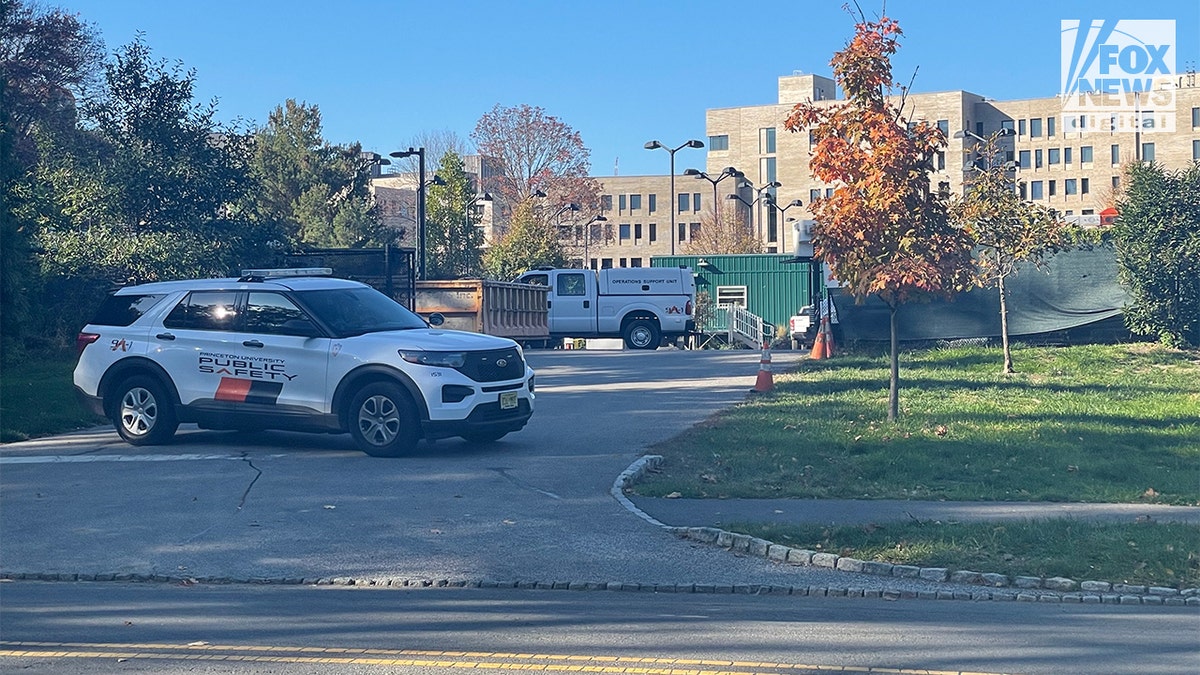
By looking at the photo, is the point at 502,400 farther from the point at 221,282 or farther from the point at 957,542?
the point at 957,542

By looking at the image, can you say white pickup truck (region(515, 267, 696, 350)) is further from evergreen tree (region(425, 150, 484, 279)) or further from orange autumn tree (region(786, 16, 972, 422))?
evergreen tree (region(425, 150, 484, 279))

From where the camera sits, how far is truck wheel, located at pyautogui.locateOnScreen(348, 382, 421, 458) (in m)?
12.7

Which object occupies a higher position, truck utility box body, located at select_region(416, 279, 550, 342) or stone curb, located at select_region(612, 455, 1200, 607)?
truck utility box body, located at select_region(416, 279, 550, 342)

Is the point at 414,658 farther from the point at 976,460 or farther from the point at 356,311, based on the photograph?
the point at 356,311

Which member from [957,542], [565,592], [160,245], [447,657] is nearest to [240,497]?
[565,592]

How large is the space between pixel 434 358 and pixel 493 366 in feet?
2.43

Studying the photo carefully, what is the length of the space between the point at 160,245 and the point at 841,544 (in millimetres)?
21676

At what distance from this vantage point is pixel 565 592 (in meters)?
7.80

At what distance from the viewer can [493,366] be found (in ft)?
43.2

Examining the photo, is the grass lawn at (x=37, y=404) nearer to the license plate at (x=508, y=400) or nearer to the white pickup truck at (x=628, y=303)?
the license plate at (x=508, y=400)

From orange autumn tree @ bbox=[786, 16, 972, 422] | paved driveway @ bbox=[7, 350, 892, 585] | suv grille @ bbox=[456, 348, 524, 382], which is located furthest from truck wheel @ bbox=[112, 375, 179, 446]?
orange autumn tree @ bbox=[786, 16, 972, 422]

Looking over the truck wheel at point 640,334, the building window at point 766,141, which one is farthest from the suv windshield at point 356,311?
the building window at point 766,141

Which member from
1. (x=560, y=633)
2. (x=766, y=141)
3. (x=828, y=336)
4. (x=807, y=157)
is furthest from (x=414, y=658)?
(x=766, y=141)

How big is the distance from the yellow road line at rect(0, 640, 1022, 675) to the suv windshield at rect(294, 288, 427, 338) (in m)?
6.88
